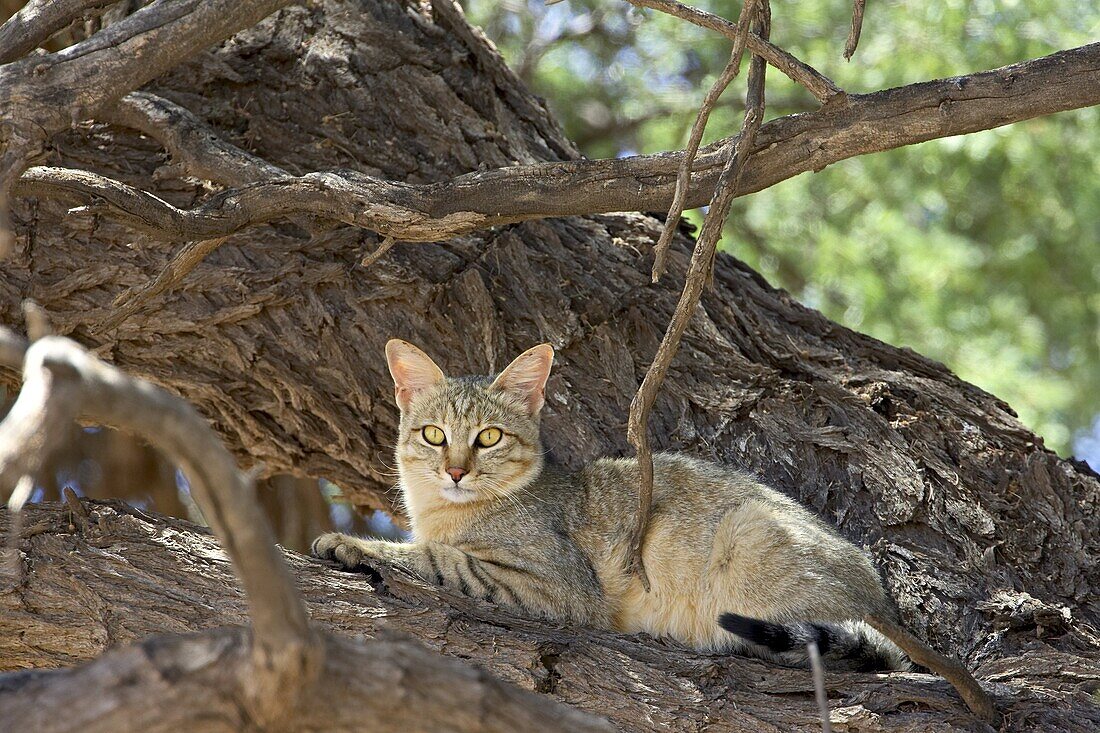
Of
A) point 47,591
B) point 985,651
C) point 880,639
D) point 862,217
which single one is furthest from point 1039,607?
point 862,217

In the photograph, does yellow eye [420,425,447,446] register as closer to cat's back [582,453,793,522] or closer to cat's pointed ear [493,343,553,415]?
cat's pointed ear [493,343,553,415]

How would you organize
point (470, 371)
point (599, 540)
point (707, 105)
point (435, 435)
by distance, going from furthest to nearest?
point (470, 371)
point (435, 435)
point (599, 540)
point (707, 105)

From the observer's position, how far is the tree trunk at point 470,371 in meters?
3.69

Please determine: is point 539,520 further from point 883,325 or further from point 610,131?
point 610,131

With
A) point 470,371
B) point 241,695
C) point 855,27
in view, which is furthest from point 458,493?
point 241,695

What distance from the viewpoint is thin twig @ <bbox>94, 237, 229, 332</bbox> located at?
14.6 ft

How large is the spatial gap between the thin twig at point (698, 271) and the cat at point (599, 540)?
0.58 meters

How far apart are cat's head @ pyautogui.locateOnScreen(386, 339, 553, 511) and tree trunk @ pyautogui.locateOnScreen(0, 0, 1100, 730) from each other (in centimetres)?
24

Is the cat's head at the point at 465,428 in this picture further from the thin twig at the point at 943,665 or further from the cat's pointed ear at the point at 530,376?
the thin twig at the point at 943,665

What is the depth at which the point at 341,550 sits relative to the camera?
4.11 m

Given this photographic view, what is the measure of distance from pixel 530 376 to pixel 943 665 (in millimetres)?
2412

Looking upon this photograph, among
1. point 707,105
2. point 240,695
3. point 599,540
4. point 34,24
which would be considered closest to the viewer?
point 240,695

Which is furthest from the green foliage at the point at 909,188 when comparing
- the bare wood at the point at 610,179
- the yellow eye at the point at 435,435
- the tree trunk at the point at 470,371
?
the yellow eye at the point at 435,435

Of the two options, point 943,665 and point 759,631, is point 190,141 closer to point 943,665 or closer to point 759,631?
point 759,631
